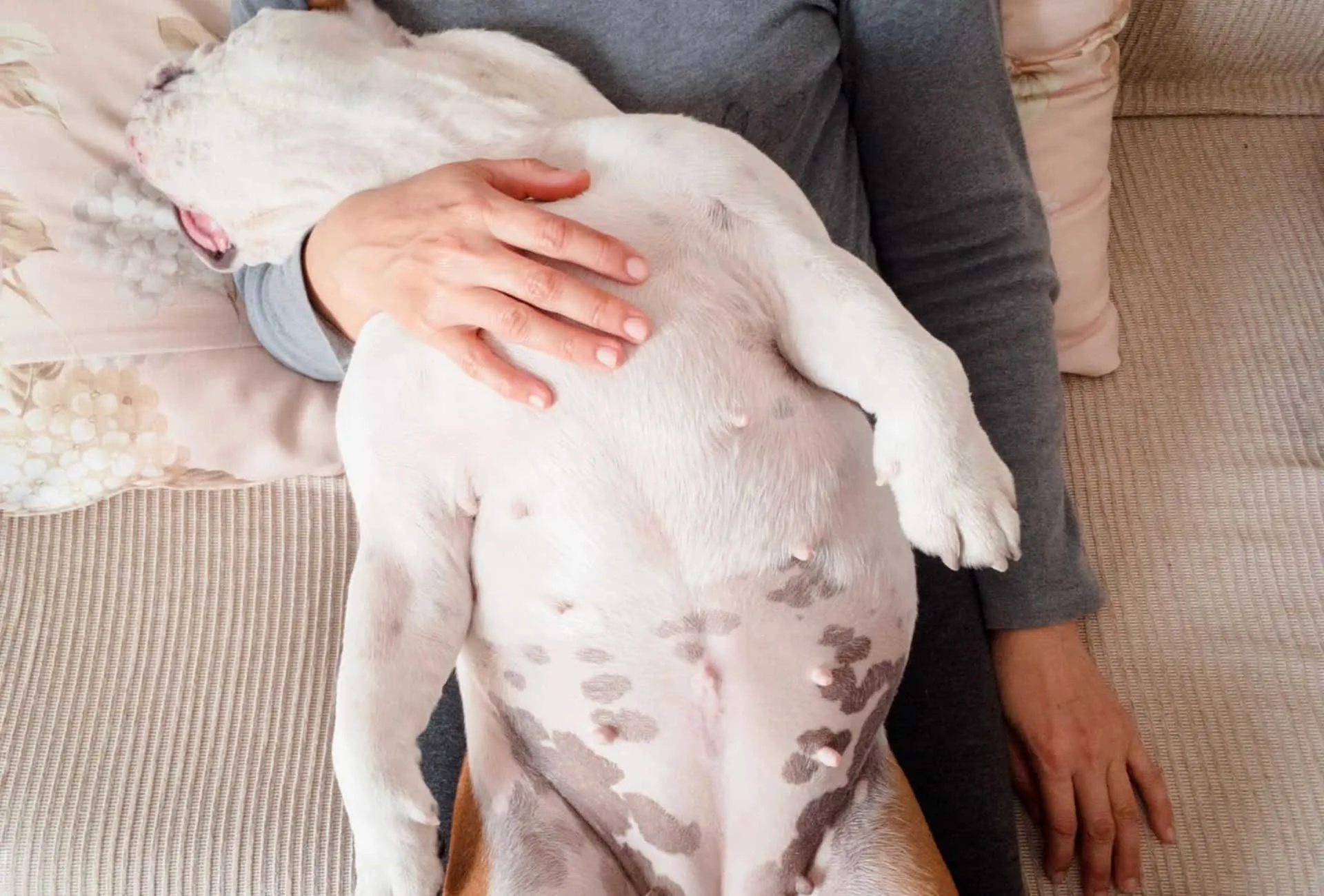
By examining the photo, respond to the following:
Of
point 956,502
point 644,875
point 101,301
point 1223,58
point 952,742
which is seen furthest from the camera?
point 1223,58

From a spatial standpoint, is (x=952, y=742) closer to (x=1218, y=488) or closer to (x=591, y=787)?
(x=591, y=787)

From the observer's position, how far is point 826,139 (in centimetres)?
121

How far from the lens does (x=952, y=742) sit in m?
1.14

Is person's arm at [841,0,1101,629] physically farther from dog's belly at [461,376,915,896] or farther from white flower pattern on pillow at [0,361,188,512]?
white flower pattern on pillow at [0,361,188,512]

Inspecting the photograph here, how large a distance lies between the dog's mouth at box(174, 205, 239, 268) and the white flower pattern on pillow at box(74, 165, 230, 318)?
181 mm

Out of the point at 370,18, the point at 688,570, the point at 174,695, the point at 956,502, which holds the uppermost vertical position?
the point at 370,18

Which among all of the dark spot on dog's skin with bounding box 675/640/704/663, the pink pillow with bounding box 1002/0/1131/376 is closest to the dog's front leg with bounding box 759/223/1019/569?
the dark spot on dog's skin with bounding box 675/640/704/663

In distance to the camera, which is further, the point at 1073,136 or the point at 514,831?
the point at 1073,136

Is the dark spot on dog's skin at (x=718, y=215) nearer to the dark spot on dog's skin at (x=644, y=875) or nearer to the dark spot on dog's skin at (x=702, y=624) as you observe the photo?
the dark spot on dog's skin at (x=702, y=624)

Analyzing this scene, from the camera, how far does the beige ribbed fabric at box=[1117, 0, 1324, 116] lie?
5.21 ft

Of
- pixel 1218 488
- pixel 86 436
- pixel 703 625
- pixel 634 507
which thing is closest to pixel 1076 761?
pixel 1218 488

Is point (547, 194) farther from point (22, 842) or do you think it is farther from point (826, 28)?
point (22, 842)

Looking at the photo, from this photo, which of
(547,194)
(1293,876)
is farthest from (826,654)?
(1293,876)

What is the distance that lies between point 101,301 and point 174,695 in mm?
Result: 492
